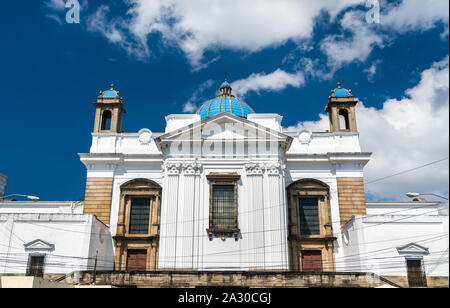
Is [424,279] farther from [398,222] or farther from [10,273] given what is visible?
[10,273]

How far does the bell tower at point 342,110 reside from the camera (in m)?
35.3

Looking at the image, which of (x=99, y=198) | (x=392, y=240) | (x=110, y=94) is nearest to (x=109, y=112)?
(x=110, y=94)

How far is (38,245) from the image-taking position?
2819cm

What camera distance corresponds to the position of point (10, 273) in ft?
90.6

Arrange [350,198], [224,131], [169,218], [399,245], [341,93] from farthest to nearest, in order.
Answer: [341,93], [350,198], [224,131], [169,218], [399,245]

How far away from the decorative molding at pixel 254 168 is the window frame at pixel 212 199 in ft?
2.84

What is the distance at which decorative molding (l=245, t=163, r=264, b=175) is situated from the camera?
101 feet

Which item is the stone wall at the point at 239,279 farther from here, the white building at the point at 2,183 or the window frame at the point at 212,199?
the white building at the point at 2,183

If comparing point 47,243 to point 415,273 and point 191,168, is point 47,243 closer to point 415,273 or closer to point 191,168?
point 191,168

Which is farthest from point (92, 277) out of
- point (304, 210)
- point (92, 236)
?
point (304, 210)

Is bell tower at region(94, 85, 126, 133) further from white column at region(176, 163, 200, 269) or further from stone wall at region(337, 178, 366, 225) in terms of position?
stone wall at region(337, 178, 366, 225)

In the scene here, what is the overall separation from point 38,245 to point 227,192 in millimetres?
13492

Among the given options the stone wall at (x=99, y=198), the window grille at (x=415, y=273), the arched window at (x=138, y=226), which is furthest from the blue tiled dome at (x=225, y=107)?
the window grille at (x=415, y=273)

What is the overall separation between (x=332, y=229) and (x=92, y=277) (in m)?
17.5
